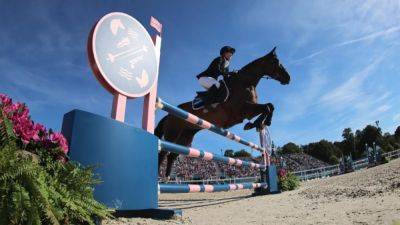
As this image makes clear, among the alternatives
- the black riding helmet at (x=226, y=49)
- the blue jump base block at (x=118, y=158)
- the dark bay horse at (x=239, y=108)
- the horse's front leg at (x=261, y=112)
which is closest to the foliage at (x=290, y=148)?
the dark bay horse at (x=239, y=108)

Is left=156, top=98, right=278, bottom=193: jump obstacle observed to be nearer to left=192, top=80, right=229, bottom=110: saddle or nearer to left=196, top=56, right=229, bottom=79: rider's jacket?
left=192, top=80, right=229, bottom=110: saddle

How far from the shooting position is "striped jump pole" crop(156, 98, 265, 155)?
3485 millimetres

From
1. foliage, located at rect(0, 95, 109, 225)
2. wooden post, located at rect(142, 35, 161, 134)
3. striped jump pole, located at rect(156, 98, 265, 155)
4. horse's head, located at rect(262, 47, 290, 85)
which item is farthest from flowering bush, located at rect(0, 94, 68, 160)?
horse's head, located at rect(262, 47, 290, 85)

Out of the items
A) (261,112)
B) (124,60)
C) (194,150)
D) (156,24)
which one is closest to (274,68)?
(261,112)

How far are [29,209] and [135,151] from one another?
51.1 inches

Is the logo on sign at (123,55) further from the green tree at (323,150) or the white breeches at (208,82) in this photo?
the green tree at (323,150)

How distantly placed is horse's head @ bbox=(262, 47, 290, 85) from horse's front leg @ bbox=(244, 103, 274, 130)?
0.81m

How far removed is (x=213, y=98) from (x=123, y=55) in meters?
2.72

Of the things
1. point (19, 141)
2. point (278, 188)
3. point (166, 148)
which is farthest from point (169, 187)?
point (278, 188)

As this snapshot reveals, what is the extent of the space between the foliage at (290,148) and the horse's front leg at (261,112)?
238 feet

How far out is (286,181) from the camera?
7.18m

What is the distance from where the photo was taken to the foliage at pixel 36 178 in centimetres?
124

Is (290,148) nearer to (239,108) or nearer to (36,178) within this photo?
(239,108)

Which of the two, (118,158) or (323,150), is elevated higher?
(323,150)
